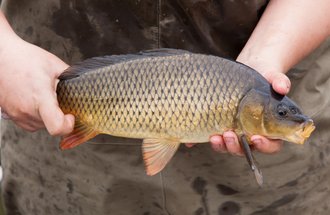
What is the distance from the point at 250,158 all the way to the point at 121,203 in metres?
0.73

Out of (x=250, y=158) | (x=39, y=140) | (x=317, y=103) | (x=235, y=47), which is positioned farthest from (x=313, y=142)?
(x=39, y=140)

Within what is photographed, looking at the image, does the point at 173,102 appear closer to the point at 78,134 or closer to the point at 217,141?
the point at 217,141

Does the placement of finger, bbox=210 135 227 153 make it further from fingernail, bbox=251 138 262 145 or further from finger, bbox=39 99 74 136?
finger, bbox=39 99 74 136

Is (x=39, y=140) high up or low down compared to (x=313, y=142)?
down

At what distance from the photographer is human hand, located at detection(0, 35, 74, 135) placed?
190cm

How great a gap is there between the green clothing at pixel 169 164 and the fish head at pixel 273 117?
37 cm

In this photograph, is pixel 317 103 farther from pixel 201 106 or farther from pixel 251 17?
pixel 201 106

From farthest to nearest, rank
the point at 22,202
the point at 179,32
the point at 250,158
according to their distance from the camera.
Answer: the point at 22,202 → the point at 179,32 → the point at 250,158

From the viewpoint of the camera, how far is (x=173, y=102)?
187 cm

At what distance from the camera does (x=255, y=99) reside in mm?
1847

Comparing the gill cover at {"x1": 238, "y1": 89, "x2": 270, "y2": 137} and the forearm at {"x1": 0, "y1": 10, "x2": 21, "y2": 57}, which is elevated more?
the gill cover at {"x1": 238, "y1": 89, "x2": 270, "y2": 137}

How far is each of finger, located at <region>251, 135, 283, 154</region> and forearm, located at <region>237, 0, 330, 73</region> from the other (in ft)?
0.74

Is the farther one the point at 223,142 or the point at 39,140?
the point at 39,140

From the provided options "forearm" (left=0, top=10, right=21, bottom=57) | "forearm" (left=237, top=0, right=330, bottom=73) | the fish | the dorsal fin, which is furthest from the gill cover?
"forearm" (left=0, top=10, right=21, bottom=57)
